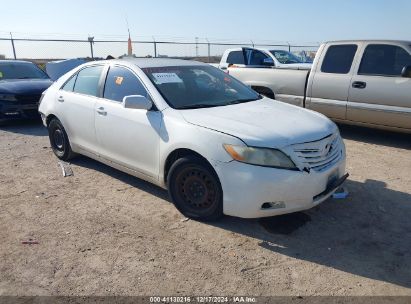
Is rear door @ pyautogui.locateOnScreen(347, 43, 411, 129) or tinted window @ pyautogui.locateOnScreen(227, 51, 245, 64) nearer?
rear door @ pyautogui.locateOnScreen(347, 43, 411, 129)

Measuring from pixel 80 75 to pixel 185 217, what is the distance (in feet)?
8.80

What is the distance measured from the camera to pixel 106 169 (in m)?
5.52

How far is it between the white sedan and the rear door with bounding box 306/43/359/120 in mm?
2631

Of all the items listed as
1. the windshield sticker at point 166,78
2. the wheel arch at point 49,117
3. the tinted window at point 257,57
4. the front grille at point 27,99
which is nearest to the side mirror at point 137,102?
the windshield sticker at point 166,78

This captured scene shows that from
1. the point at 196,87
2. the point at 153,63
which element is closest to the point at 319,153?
the point at 196,87

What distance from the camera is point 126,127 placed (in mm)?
4332

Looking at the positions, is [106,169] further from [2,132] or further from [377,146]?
[377,146]

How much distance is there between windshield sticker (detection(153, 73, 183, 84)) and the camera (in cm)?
428

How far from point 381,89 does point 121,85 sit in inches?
169

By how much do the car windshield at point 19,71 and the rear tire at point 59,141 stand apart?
4360 mm

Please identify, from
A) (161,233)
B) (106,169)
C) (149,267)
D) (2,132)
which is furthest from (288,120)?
(2,132)

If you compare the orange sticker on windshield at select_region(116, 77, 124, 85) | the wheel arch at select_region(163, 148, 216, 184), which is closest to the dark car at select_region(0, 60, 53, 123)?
the orange sticker on windshield at select_region(116, 77, 124, 85)

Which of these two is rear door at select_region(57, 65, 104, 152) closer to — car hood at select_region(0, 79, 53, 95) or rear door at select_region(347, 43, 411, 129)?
car hood at select_region(0, 79, 53, 95)

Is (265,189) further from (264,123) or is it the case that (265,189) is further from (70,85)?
(70,85)
